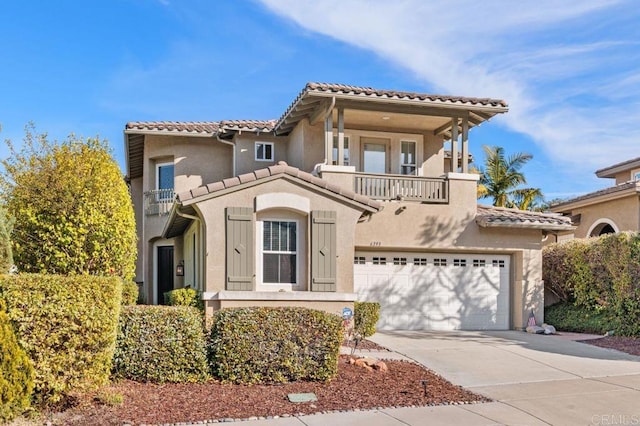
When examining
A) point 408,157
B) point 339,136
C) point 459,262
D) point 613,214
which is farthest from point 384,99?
point 613,214

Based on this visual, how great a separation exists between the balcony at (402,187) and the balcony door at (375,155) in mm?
1597

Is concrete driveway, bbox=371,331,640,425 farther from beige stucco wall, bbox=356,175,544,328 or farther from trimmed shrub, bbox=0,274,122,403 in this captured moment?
trimmed shrub, bbox=0,274,122,403

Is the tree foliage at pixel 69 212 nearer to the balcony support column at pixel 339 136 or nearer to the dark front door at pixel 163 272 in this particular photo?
the balcony support column at pixel 339 136

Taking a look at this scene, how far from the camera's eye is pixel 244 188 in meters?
13.5

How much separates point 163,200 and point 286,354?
12.8 metres

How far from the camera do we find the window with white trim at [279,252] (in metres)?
13.7

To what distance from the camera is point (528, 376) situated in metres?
11.0

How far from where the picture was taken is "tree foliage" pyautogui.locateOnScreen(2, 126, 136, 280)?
12.0 metres

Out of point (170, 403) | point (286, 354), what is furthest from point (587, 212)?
point (170, 403)

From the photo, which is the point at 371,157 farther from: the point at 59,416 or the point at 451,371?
the point at 59,416

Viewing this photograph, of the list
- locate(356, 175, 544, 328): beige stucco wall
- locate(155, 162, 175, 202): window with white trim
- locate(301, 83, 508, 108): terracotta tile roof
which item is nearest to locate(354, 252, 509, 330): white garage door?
locate(356, 175, 544, 328): beige stucco wall

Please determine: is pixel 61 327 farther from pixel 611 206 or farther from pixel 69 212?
pixel 611 206

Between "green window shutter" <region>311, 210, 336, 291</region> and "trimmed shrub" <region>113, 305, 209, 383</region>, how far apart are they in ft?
14.5

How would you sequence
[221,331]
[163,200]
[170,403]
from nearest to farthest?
[170,403] → [221,331] → [163,200]
